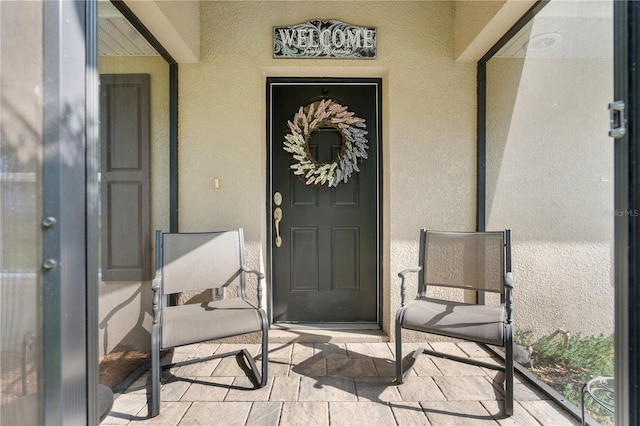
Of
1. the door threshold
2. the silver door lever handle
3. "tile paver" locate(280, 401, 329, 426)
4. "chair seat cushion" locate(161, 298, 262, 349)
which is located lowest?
"tile paver" locate(280, 401, 329, 426)

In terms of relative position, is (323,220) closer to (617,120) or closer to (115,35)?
(115,35)

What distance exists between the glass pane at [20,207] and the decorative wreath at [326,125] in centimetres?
195

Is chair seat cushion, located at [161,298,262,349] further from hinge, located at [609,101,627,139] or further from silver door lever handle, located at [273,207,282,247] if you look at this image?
hinge, located at [609,101,627,139]

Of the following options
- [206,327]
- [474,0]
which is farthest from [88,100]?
[474,0]

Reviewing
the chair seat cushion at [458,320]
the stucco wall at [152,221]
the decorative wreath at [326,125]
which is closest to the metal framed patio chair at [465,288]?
the chair seat cushion at [458,320]

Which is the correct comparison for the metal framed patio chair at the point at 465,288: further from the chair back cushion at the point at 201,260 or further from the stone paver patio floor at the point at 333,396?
the chair back cushion at the point at 201,260

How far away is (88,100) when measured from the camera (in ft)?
3.78

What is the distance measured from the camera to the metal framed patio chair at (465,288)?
73.4 inches

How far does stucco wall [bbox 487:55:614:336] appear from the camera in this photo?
1.73m

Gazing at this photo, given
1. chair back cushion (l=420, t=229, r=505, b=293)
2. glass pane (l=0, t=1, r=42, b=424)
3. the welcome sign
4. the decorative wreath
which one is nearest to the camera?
glass pane (l=0, t=1, r=42, b=424)

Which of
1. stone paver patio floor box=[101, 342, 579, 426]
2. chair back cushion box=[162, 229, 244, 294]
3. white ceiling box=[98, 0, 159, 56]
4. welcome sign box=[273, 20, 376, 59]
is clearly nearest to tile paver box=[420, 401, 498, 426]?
stone paver patio floor box=[101, 342, 579, 426]

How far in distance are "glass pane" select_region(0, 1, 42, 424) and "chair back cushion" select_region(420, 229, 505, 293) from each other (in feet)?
6.94

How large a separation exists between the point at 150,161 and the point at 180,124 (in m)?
0.46

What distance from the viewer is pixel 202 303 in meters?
2.29
